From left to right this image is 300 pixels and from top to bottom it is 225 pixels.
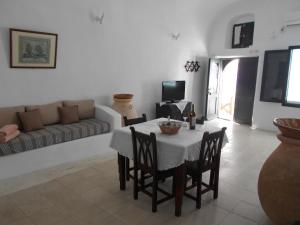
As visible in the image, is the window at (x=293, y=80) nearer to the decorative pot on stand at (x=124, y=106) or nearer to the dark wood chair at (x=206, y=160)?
the decorative pot on stand at (x=124, y=106)

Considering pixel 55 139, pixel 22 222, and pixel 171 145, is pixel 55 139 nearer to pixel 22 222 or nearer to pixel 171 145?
pixel 22 222

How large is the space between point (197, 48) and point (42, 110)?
483 cm

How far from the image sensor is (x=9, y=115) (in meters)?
3.57

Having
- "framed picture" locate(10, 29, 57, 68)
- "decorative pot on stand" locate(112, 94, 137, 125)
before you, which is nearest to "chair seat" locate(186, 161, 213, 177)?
"decorative pot on stand" locate(112, 94, 137, 125)

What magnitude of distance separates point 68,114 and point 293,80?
5.12 meters

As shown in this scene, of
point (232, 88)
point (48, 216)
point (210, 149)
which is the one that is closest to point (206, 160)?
point (210, 149)

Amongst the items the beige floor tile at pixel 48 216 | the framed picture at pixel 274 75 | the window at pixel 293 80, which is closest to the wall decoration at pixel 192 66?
the framed picture at pixel 274 75

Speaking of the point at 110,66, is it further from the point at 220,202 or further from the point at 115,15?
the point at 220,202

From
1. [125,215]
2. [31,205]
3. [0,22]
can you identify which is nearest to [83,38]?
[0,22]

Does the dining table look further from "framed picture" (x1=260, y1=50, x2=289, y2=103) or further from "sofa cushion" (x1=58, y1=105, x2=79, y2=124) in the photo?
"framed picture" (x1=260, y1=50, x2=289, y2=103)

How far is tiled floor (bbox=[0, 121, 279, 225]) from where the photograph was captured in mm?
2432

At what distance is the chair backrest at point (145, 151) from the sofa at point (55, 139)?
1531mm

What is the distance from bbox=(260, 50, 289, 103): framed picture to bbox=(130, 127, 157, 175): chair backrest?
15.6 feet

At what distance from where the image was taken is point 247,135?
5.74 m
